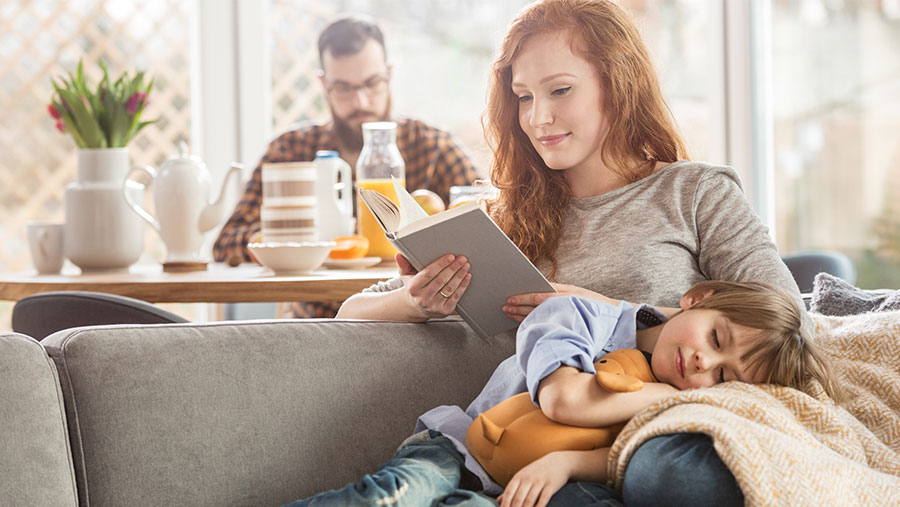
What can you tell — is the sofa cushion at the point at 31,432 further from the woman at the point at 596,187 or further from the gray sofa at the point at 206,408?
the woman at the point at 596,187

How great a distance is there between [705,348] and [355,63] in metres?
1.79

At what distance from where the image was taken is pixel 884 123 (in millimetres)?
3391

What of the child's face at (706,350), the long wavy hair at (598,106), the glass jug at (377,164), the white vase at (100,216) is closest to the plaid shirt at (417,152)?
the glass jug at (377,164)

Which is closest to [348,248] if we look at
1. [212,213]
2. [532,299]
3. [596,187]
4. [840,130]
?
[212,213]

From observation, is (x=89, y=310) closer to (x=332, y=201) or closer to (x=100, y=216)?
(x=100, y=216)

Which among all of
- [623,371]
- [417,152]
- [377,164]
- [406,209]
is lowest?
[623,371]

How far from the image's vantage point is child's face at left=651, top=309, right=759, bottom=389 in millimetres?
1136

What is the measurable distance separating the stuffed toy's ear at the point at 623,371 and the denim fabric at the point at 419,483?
189 mm

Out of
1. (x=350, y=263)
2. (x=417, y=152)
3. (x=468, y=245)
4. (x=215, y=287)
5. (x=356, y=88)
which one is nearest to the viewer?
(x=468, y=245)

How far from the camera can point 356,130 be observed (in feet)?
9.10

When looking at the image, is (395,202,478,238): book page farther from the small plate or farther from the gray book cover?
the small plate

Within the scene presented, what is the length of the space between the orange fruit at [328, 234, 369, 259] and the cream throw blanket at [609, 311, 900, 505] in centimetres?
102

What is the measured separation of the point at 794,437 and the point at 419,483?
0.41 metres

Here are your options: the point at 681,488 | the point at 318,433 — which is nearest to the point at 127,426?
the point at 318,433
